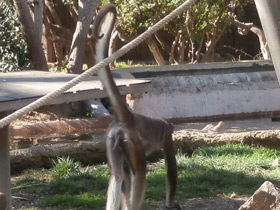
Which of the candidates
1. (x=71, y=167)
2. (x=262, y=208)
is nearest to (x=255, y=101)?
(x=71, y=167)

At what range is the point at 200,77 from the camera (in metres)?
14.6

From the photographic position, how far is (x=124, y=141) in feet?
19.1

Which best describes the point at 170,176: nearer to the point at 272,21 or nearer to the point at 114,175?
the point at 114,175

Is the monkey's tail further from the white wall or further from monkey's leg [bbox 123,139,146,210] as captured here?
the white wall

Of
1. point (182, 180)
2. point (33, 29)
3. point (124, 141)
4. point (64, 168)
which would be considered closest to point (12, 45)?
point (33, 29)

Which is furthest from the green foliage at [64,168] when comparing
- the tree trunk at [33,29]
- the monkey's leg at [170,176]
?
the tree trunk at [33,29]

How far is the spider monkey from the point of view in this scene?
5332 mm

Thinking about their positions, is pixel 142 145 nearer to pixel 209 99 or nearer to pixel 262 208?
pixel 262 208

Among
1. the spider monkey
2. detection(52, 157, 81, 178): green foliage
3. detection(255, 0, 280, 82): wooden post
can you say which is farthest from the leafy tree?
detection(255, 0, 280, 82): wooden post

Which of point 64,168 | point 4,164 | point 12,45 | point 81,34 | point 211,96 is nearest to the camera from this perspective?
point 4,164

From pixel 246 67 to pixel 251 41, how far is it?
1088 cm

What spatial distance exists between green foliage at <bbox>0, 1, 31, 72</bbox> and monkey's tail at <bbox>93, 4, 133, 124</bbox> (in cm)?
898

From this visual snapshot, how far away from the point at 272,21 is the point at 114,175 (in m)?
2.41

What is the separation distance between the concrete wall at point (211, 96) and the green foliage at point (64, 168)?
497cm
